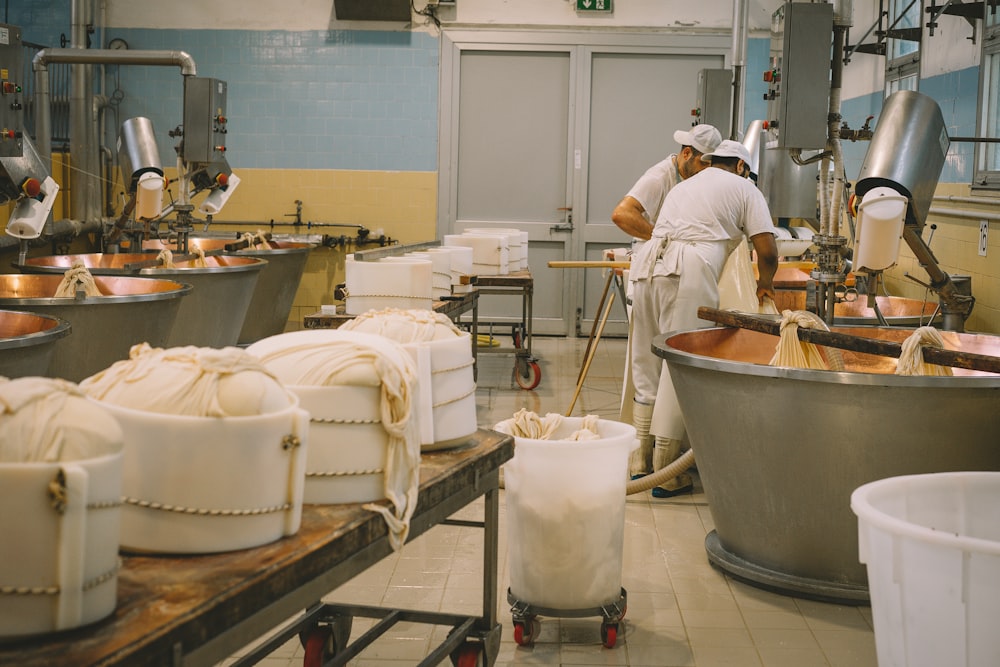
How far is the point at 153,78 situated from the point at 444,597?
7.44m

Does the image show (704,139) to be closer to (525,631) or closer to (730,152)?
(730,152)

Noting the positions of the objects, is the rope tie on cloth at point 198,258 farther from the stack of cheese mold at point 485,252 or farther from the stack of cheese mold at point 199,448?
the stack of cheese mold at point 199,448

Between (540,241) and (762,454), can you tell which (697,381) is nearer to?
(762,454)

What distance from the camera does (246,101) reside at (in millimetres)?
9609

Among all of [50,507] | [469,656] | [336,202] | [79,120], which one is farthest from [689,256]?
[79,120]

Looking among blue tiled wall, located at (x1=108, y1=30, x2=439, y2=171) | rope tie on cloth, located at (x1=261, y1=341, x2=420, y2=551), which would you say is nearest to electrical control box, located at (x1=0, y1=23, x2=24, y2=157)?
rope tie on cloth, located at (x1=261, y1=341, x2=420, y2=551)

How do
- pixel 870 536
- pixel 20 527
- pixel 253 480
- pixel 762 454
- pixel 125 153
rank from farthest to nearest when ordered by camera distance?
pixel 125 153 < pixel 762 454 < pixel 870 536 < pixel 253 480 < pixel 20 527

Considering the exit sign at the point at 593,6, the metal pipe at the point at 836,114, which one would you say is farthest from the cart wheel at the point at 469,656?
the exit sign at the point at 593,6

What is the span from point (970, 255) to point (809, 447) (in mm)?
3030

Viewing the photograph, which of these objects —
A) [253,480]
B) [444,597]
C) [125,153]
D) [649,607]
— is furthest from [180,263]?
[253,480]

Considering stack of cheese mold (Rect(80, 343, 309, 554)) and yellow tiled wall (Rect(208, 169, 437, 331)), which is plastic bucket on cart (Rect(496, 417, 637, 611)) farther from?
yellow tiled wall (Rect(208, 169, 437, 331))

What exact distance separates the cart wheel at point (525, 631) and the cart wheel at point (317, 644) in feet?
1.84

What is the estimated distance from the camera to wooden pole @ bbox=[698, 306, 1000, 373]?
9.55 ft

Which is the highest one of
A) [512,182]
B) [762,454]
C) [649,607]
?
[512,182]
